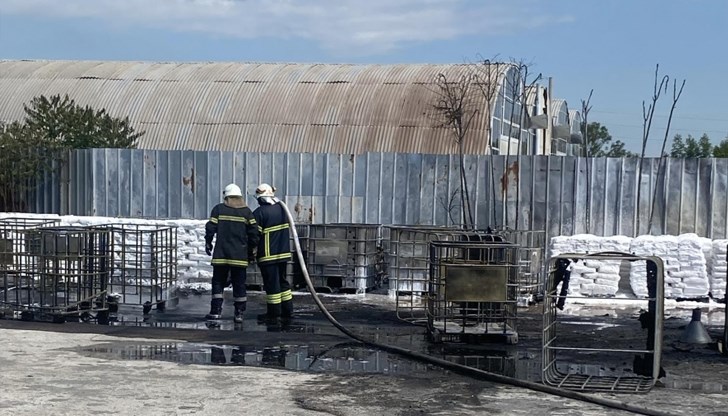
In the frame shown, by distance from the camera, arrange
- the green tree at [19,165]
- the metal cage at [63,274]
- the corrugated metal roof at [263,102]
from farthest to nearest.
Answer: the corrugated metal roof at [263,102], the green tree at [19,165], the metal cage at [63,274]

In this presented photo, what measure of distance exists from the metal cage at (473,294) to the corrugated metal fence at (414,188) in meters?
5.60

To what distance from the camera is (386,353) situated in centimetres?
1180

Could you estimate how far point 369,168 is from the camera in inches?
763

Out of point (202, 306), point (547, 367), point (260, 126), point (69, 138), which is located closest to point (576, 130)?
point (260, 126)

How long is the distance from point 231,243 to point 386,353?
3.36 metres

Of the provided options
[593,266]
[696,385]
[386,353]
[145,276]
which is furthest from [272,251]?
[696,385]

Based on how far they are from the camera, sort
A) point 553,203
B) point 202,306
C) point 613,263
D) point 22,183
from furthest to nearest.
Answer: point 22,183 < point 553,203 < point 613,263 < point 202,306

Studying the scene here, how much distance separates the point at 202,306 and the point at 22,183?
703 cm

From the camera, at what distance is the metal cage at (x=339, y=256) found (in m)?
17.8

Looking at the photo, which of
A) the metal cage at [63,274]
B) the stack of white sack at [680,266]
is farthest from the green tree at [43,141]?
the stack of white sack at [680,266]

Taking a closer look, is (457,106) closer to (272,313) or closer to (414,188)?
(414,188)

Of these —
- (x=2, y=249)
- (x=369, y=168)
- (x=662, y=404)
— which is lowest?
(x=662, y=404)

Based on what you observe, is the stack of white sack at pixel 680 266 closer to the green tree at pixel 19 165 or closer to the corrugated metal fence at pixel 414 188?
the corrugated metal fence at pixel 414 188

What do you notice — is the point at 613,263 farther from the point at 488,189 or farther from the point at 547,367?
the point at 547,367
